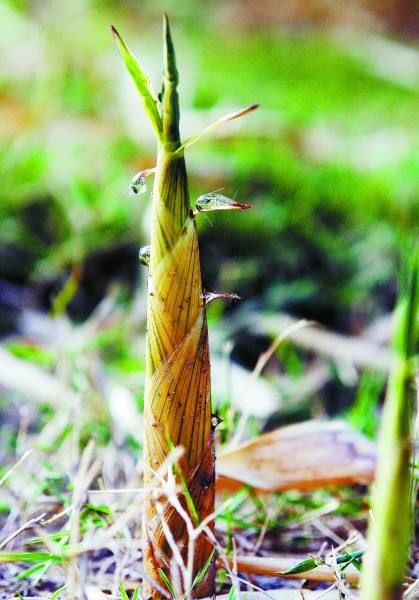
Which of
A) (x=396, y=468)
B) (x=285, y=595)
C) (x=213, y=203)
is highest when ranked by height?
(x=213, y=203)

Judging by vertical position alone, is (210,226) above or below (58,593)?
above

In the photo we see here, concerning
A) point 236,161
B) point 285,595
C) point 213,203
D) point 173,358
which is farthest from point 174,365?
point 236,161

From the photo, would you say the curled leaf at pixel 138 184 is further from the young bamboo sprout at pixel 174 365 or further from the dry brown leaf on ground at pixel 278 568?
the dry brown leaf on ground at pixel 278 568

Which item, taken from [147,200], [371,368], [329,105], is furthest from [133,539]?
[329,105]

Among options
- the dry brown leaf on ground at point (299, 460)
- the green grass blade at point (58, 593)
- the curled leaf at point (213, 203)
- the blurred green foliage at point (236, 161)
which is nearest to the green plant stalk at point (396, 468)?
the curled leaf at point (213, 203)

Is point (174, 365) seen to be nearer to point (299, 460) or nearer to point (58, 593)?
point (58, 593)

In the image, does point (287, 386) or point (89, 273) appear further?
point (89, 273)

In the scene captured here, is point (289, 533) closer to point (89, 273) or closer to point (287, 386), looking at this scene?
point (287, 386)
